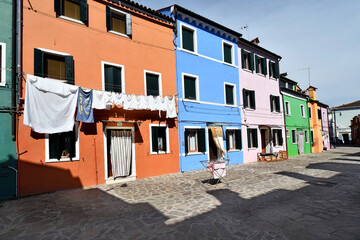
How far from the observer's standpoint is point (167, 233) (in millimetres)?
4477

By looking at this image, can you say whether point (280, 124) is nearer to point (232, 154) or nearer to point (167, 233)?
point (232, 154)

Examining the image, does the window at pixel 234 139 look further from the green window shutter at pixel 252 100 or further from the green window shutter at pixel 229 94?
the green window shutter at pixel 252 100

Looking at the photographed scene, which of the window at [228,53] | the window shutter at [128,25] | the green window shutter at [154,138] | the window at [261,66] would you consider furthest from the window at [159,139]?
the window at [261,66]

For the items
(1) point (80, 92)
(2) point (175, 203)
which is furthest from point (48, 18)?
(2) point (175, 203)

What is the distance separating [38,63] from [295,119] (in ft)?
76.5

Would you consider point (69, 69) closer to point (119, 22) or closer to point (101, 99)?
point (101, 99)

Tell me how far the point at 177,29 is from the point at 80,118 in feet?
26.0

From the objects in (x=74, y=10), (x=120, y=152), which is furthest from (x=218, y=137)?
(x=74, y=10)

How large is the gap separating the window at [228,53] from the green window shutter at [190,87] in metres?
3.81

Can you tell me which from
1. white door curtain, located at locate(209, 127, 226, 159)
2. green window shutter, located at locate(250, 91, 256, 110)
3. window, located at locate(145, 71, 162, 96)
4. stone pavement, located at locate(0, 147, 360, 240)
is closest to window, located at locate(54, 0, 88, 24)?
window, located at locate(145, 71, 162, 96)

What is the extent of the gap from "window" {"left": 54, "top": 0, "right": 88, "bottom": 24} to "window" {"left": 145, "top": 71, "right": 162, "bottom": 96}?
3733 mm

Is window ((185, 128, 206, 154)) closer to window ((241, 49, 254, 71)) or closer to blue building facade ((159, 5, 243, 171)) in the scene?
blue building facade ((159, 5, 243, 171))

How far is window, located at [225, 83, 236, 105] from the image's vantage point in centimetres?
1599

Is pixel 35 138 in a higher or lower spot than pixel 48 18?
lower
